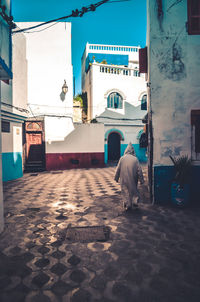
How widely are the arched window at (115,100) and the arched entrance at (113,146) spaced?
8.71ft

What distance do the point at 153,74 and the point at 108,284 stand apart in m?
5.53

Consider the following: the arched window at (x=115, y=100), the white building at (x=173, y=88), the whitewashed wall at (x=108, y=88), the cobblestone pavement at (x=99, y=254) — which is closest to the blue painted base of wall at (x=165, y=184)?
the white building at (x=173, y=88)

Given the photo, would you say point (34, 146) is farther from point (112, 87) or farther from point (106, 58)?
point (106, 58)

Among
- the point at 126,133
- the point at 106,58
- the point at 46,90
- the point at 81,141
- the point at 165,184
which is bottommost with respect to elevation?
the point at 165,184

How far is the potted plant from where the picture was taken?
5.88 meters

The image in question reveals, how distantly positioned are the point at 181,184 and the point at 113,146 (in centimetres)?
1454

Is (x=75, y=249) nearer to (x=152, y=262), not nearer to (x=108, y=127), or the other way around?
(x=152, y=262)

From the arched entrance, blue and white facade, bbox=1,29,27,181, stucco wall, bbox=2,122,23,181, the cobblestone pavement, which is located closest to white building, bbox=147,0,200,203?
the cobblestone pavement

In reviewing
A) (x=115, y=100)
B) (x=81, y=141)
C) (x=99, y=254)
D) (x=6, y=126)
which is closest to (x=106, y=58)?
(x=115, y=100)

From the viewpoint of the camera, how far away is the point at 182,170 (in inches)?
233

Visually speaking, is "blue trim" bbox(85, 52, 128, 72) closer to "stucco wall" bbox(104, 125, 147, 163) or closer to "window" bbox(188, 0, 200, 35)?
"stucco wall" bbox(104, 125, 147, 163)

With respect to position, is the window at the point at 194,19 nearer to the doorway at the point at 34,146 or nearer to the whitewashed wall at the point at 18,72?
the whitewashed wall at the point at 18,72

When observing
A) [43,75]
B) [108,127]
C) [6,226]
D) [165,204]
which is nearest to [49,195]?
[6,226]

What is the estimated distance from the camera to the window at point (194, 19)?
6.10 meters
